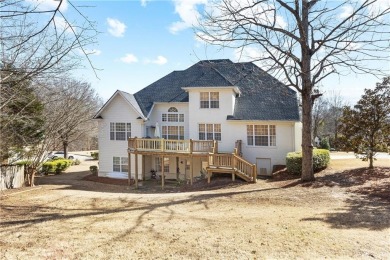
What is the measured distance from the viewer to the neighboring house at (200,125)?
21578mm

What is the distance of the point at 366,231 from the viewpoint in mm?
7859

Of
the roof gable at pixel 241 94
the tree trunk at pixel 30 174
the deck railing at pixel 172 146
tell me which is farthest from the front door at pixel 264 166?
the tree trunk at pixel 30 174

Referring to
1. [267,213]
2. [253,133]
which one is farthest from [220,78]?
[267,213]

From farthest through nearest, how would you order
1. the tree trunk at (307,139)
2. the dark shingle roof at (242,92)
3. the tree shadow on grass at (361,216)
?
the dark shingle roof at (242,92), the tree trunk at (307,139), the tree shadow on grass at (361,216)

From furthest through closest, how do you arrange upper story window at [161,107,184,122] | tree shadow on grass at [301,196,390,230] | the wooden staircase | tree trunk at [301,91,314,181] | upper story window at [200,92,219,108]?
upper story window at [161,107,184,122], upper story window at [200,92,219,108], the wooden staircase, tree trunk at [301,91,314,181], tree shadow on grass at [301,196,390,230]

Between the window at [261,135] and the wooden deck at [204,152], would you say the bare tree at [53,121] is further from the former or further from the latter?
the window at [261,135]

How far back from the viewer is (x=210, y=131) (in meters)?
23.7

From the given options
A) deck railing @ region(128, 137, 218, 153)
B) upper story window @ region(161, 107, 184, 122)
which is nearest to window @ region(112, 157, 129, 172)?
deck railing @ region(128, 137, 218, 153)

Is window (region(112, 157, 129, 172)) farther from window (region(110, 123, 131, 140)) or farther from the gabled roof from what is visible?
the gabled roof

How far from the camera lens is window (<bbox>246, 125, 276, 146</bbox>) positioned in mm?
22125

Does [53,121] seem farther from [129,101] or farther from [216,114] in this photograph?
[216,114]

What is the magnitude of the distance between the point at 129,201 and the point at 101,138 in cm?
1369

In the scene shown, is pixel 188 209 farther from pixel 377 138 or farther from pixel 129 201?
pixel 377 138

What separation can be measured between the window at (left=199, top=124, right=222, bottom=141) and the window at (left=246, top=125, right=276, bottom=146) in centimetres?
242
